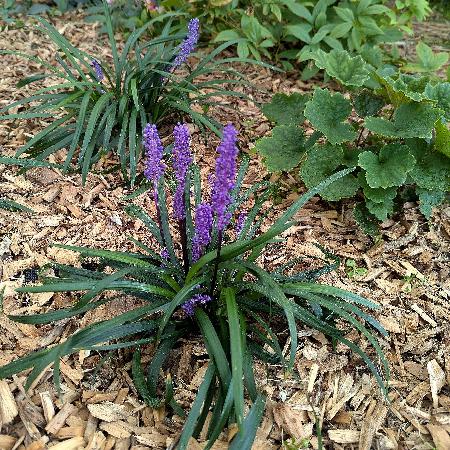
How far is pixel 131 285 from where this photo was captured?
6.88 feet

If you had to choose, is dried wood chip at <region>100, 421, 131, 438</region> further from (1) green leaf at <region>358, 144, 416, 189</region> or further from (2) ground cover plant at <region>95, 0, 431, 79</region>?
(2) ground cover plant at <region>95, 0, 431, 79</region>

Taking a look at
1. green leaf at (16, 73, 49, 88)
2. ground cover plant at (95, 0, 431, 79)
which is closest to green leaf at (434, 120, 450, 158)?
ground cover plant at (95, 0, 431, 79)

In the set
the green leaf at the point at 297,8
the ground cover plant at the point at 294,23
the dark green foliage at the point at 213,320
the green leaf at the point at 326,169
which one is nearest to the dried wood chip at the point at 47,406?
the dark green foliage at the point at 213,320

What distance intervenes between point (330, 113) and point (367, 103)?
0.33 meters

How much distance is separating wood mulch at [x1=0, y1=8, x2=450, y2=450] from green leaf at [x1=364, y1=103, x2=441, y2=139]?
56cm

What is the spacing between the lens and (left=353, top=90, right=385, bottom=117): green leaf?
3.28m

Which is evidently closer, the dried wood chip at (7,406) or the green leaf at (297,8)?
the dried wood chip at (7,406)

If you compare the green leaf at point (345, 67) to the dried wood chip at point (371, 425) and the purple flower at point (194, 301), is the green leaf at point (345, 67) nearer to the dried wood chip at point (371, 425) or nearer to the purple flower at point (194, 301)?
the purple flower at point (194, 301)

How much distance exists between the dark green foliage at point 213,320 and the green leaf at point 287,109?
956 mm

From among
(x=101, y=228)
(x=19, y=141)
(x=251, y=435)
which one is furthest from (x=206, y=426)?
(x=19, y=141)

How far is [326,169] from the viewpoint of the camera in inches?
122

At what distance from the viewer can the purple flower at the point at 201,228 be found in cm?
205

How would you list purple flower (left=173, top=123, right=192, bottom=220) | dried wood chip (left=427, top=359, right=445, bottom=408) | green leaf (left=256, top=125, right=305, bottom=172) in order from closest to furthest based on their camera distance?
purple flower (left=173, top=123, right=192, bottom=220) < dried wood chip (left=427, top=359, right=445, bottom=408) < green leaf (left=256, top=125, right=305, bottom=172)

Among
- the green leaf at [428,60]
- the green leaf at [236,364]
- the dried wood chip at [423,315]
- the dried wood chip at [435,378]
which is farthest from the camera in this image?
the green leaf at [428,60]
